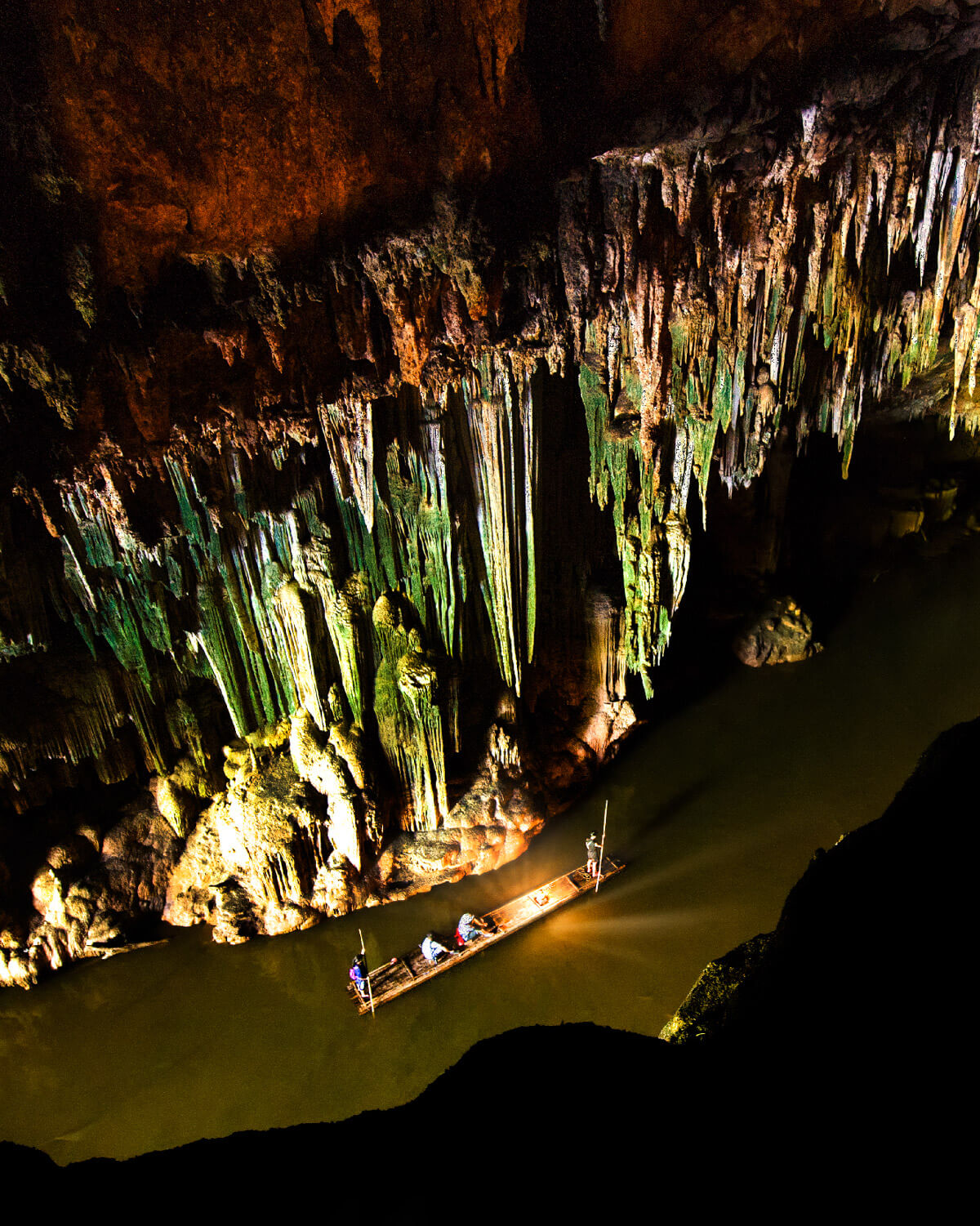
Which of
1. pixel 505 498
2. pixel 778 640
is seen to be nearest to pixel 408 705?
pixel 505 498

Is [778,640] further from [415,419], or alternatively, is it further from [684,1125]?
[684,1125]

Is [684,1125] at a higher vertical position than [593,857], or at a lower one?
higher

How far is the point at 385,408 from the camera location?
598 centimetres

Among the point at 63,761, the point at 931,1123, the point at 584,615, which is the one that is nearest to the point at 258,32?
the point at 931,1123

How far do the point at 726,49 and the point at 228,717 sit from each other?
724cm

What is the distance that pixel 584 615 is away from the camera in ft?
26.8

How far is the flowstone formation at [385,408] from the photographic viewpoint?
13.6ft

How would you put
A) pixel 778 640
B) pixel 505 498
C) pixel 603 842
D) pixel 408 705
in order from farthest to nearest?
pixel 778 640 → pixel 603 842 → pixel 408 705 → pixel 505 498

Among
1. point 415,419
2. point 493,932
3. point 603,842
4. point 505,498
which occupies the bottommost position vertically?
point 603,842

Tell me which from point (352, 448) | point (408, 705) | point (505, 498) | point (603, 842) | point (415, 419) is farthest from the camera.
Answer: point (603, 842)

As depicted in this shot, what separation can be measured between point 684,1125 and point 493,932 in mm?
6275

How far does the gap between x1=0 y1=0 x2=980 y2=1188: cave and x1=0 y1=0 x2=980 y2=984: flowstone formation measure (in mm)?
32

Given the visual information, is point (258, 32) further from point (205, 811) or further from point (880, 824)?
point (205, 811)

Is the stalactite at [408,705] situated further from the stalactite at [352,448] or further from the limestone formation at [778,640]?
the limestone formation at [778,640]
